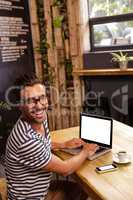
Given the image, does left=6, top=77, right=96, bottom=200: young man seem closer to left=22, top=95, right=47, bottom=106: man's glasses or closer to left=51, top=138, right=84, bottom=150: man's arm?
left=22, top=95, right=47, bottom=106: man's glasses

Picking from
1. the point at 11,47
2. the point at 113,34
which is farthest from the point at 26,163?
the point at 113,34

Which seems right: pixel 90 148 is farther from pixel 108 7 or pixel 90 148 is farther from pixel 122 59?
pixel 108 7

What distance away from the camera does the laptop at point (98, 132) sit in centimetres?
192

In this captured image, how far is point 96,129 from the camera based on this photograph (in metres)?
1.98

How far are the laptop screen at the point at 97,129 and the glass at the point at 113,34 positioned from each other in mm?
2043

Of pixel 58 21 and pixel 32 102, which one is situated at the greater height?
pixel 58 21

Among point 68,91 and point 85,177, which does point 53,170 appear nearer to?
point 85,177

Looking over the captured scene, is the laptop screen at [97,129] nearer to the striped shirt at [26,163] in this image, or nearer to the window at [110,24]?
the striped shirt at [26,163]

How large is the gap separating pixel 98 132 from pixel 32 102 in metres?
0.53

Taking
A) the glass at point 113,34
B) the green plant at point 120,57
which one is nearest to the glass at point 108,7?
the glass at point 113,34

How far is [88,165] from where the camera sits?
1.80 meters

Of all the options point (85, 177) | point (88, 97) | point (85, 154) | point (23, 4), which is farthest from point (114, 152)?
point (23, 4)

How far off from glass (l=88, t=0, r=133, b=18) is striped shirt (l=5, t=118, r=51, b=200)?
260cm

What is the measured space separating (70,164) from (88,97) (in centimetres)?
239
